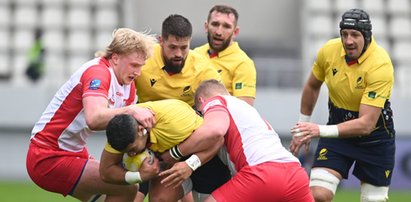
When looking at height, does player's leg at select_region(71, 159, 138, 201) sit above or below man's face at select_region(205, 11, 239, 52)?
below

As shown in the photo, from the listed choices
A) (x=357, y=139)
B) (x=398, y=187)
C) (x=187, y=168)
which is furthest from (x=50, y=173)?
(x=398, y=187)

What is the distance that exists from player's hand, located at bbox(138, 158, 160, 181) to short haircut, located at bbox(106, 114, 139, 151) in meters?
0.36

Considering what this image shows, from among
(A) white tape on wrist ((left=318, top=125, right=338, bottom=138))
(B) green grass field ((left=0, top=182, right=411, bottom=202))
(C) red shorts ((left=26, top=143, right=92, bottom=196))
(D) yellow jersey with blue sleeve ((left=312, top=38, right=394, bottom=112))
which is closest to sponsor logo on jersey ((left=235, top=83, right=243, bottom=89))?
(D) yellow jersey with blue sleeve ((left=312, top=38, right=394, bottom=112))

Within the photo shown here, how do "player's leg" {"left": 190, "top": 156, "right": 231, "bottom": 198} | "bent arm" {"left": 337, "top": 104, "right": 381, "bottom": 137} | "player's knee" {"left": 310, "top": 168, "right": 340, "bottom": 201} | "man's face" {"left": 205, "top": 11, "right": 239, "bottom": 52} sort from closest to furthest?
"player's leg" {"left": 190, "top": 156, "right": 231, "bottom": 198}, "bent arm" {"left": 337, "top": 104, "right": 381, "bottom": 137}, "player's knee" {"left": 310, "top": 168, "right": 340, "bottom": 201}, "man's face" {"left": 205, "top": 11, "right": 239, "bottom": 52}

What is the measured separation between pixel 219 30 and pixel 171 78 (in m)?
1.28

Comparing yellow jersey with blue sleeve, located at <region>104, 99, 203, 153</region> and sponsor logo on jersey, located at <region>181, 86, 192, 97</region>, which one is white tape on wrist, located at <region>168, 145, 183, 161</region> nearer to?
yellow jersey with blue sleeve, located at <region>104, 99, 203, 153</region>

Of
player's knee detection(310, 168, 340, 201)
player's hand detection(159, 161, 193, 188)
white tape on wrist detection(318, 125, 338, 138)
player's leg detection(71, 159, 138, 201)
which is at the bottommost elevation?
player's knee detection(310, 168, 340, 201)

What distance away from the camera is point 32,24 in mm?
22328

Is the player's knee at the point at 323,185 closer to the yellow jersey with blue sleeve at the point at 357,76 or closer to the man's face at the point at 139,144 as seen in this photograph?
the yellow jersey with blue sleeve at the point at 357,76

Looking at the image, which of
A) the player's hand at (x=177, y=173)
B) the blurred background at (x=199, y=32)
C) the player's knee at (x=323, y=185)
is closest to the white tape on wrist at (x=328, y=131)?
the player's knee at (x=323, y=185)

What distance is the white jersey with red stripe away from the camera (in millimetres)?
7477

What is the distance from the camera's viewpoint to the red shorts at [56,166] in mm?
8305

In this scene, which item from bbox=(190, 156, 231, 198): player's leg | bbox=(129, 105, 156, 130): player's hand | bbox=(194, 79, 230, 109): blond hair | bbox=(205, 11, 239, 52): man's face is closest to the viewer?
bbox=(129, 105, 156, 130): player's hand

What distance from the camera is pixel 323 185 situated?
9414mm
